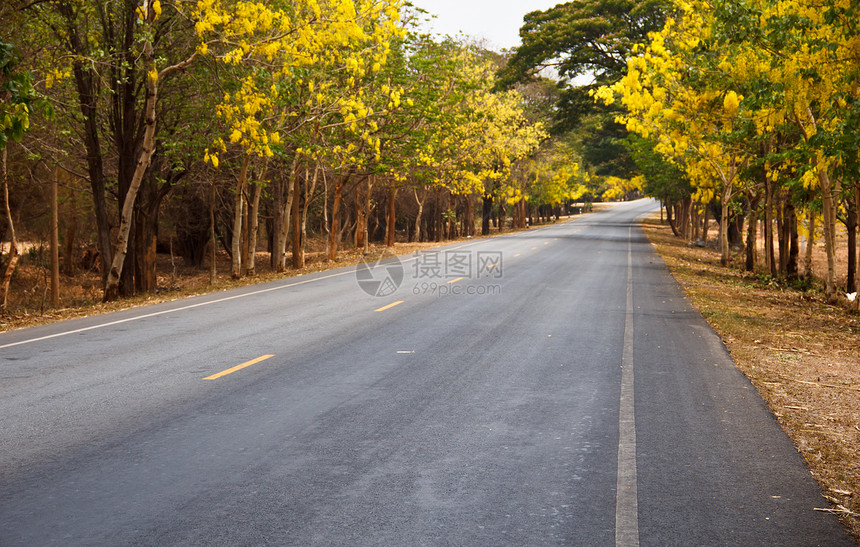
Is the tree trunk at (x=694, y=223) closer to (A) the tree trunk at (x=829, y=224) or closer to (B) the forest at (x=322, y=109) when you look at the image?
(B) the forest at (x=322, y=109)

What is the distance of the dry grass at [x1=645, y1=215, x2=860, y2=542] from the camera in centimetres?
606

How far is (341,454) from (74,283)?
1165 inches

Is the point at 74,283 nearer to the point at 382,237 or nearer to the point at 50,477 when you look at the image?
the point at 50,477

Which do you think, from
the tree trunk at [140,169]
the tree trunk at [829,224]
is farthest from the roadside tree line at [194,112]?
the tree trunk at [829,224]

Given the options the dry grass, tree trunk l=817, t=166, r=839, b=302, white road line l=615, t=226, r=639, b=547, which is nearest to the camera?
white road line l=615, t=226, r=639, b=547

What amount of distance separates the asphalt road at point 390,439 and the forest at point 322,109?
122 inches

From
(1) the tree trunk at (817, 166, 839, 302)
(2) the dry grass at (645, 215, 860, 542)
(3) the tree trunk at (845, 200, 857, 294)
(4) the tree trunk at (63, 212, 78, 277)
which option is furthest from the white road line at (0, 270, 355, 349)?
(4) the tree trunk at (63, 212, 78, 277)

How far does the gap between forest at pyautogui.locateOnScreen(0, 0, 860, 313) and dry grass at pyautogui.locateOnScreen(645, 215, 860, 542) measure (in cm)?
247

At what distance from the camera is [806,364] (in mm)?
10352

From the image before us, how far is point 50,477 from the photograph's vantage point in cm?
541

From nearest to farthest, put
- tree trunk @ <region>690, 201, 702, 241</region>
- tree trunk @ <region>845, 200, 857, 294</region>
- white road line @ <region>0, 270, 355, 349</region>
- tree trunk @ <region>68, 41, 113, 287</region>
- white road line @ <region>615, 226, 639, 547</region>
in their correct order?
white road line @ <region>615, 226, 639, 547</region> < white road line @ <region>0, 270, 355, 349</region> < tree trunk @ <region>68, 41, 113, 287</region> < tree trunk @ <region>845, 200, 857, 294</region> < tree trunk @ <region>690, 201, 702, 241</region>

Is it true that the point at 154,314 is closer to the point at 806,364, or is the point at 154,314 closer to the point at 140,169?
the point at 140,169

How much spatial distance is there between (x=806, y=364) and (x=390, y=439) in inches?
266

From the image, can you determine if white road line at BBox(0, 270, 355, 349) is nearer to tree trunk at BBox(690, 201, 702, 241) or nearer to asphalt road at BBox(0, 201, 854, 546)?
asphalt road at BBox(0, 201, 854, 546)
